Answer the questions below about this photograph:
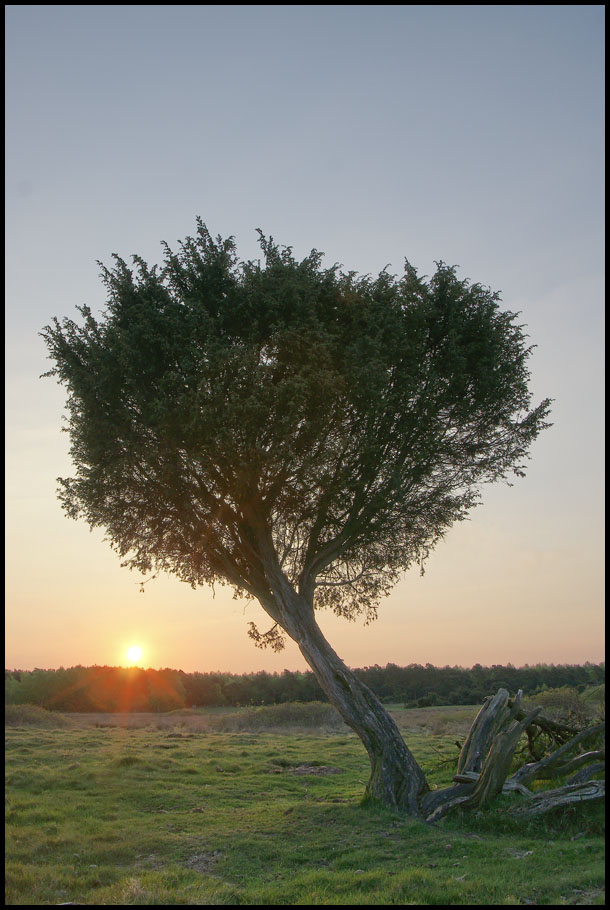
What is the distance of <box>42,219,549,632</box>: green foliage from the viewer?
1842 cm

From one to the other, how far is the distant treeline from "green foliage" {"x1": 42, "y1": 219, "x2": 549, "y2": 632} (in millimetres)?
47883

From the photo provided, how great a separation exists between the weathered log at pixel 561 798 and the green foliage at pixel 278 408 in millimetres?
8393

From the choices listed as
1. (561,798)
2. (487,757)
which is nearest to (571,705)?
(487,757)

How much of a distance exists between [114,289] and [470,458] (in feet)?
42.8

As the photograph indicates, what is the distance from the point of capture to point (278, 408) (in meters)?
18.4

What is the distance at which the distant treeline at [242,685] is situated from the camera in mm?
67250

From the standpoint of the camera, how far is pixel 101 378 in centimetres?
1928

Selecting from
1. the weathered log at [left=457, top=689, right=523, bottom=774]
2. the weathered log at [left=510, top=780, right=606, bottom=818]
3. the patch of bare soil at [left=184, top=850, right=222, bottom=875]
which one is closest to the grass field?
the patch of bare soil at [left=184, top=850, right=222, bottom=875]

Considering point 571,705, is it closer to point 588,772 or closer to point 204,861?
point 588,772

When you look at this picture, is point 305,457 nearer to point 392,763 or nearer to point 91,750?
point 392,763

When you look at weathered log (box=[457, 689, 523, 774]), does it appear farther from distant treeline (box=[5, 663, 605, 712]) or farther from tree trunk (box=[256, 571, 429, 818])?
distant treeline (box=[5, 663, 605, 712])

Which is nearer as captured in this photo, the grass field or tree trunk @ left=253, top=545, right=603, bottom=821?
the grass field

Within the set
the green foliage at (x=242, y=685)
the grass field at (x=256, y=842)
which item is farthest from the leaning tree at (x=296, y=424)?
the green foliage at (x=242, y=685)

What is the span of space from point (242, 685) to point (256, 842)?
233 ft
